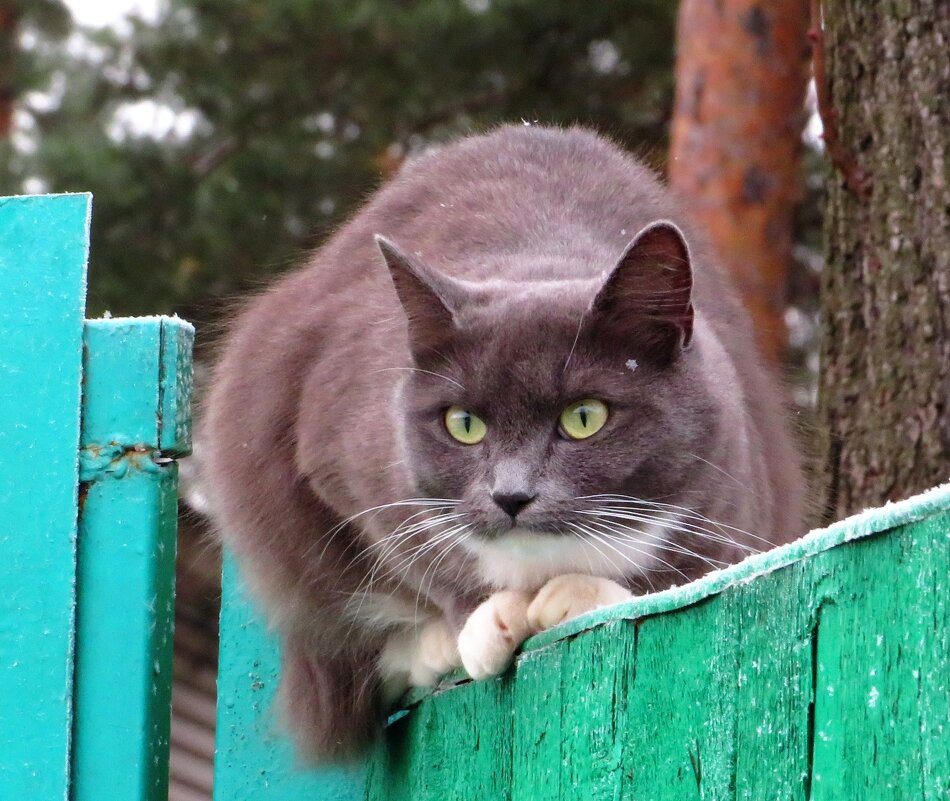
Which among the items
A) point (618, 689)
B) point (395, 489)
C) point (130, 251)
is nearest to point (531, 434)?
point (395, 489)

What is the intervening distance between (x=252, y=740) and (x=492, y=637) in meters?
0.78

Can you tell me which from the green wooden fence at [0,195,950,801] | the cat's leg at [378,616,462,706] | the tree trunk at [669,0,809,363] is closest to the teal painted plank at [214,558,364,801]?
the green wooden fence at [0,195,950,801]

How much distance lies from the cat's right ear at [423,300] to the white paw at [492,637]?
1.52 feet

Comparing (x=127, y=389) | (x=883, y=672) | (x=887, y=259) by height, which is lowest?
(x=883, y=672)

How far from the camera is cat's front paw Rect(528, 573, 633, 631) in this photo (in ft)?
6.83

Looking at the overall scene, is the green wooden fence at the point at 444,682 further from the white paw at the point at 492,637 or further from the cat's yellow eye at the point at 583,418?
the cat's yellow eye at the point at 583,418

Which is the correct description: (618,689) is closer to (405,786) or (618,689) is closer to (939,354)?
(405,786)

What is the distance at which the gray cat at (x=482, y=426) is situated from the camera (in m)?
2.19

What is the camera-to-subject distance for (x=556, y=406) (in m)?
2.21

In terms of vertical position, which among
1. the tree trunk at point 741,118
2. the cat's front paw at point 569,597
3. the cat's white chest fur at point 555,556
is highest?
the tree trunk at point 741,118

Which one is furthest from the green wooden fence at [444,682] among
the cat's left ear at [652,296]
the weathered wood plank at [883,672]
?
the cat's left ear at [652,296]

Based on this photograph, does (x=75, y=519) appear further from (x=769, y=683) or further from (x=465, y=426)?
(x=769, y=683)

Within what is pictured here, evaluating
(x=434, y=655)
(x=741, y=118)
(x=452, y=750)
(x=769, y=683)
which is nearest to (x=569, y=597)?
(x=452, y=750)

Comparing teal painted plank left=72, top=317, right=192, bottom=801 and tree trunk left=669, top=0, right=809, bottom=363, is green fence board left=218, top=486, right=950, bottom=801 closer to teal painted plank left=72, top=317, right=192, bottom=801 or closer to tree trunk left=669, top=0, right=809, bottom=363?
teal painted plank left=72, top=317, right=192, bottom=801
